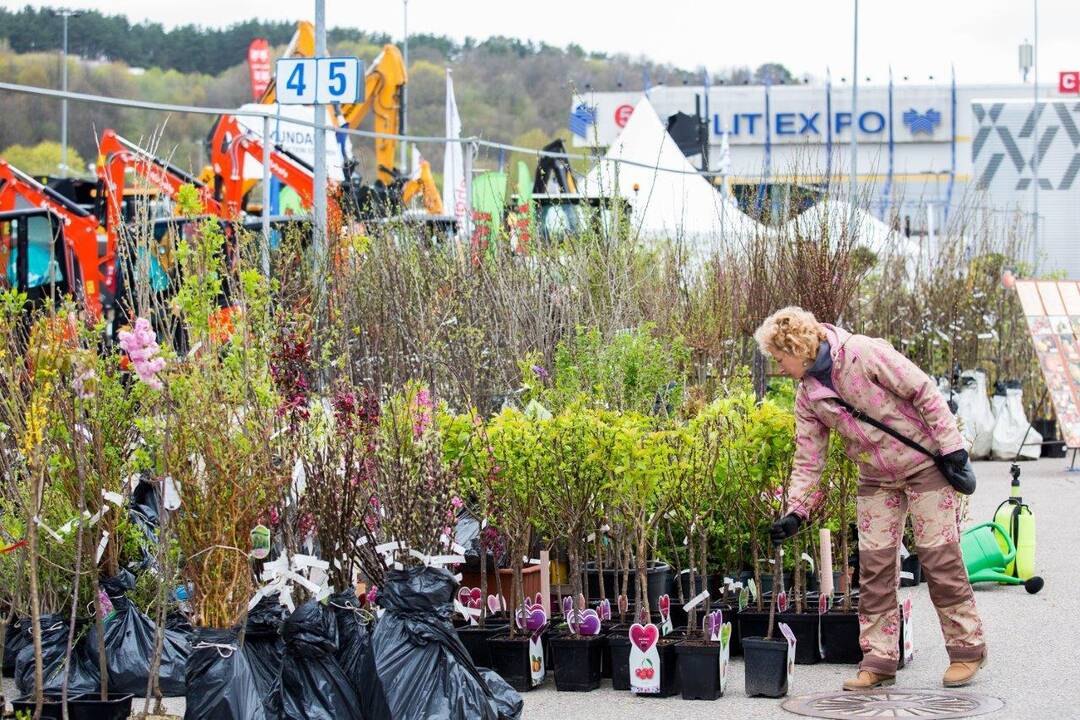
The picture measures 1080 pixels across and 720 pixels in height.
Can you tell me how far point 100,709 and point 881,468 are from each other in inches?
142

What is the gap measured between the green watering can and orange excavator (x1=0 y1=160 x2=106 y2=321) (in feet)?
37.1

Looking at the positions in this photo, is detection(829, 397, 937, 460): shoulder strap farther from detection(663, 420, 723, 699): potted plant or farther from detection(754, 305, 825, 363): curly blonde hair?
detection(663, 420, 723, 699): potted plant

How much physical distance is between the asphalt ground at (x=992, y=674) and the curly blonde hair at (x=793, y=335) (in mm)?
1616

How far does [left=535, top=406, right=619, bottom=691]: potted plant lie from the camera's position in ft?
24.4

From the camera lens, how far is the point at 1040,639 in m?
8.55

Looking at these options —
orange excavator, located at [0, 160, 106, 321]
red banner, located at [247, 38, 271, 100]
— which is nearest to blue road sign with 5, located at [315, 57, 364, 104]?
orange excavator, located at [0, 160, 106, 321]

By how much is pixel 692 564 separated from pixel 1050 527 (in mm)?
6176

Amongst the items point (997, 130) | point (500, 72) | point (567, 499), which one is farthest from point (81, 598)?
point (500, 72)

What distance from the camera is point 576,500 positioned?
310 inches

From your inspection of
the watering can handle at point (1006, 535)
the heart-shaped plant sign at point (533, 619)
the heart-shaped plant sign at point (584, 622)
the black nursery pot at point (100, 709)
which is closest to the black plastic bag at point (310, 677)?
the black nursery pot at point (100, 709)

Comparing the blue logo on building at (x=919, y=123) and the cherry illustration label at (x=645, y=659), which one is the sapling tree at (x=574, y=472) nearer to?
the cherry illustration label at (x=645, y=659)

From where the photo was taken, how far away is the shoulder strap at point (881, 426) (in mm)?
7152

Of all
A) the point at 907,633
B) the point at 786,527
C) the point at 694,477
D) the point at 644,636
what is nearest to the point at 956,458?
the point at 786,527

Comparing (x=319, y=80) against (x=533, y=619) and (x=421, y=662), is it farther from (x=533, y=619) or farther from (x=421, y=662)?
(x=421, y=662)
